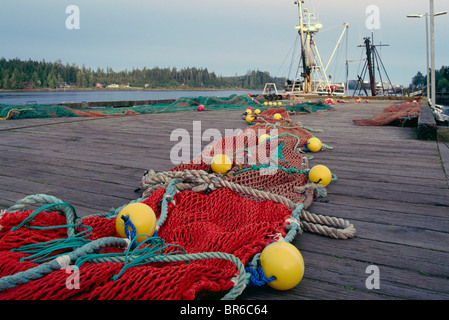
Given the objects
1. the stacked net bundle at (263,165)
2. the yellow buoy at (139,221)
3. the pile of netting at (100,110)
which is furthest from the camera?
the pile of netting at (100,110)

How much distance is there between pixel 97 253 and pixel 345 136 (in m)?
4.39

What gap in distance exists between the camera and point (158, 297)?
3.59 feet

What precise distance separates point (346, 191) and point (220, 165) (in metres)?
0.96

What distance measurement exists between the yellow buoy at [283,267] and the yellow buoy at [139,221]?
56cm

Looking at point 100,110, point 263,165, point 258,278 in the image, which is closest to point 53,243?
point 258,278

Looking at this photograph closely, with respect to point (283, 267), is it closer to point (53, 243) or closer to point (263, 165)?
point (53, 243)

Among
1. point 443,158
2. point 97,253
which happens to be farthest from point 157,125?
point 97,253

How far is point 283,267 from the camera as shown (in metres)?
1.27

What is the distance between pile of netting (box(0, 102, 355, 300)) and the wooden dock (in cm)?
14

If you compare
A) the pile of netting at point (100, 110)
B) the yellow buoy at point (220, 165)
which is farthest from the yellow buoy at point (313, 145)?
the pile of netting at point (100, 110)

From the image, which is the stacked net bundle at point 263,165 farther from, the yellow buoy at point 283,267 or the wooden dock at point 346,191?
the yellow buoy at point 283,267

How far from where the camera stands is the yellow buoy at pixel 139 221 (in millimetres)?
1508

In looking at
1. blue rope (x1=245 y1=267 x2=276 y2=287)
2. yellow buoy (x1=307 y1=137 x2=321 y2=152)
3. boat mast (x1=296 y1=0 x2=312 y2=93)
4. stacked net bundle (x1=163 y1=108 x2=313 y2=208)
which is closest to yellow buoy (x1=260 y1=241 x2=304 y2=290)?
blue rope (x1=245 y1=267 x2=276 y2=287)

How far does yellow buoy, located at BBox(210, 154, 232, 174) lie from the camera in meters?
2.50
